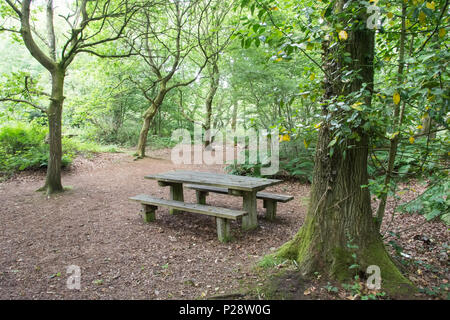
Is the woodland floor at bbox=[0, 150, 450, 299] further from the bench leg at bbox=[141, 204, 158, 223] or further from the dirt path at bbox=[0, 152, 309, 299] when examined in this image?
the bench leg at bbox=[141, 204, 158, 223]

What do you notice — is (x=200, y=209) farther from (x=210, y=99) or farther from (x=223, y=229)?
(x=210, y=99)

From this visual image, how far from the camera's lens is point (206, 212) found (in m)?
4.14

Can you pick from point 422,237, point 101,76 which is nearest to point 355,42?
point 422,237

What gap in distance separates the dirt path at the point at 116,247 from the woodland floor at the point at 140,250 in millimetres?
12

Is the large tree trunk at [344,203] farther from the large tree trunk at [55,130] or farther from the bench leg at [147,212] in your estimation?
the large tree trunk at [55,130]

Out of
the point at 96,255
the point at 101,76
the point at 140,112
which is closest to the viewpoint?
the point at 96,255

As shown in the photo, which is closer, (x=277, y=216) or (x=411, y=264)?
(x=411, y=264)

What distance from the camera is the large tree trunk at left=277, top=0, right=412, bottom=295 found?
2646 mm

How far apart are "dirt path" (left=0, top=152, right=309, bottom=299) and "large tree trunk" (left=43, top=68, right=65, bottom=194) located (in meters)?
0.39

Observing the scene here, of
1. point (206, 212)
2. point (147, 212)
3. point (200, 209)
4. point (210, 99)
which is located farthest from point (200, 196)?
point (210, 99)

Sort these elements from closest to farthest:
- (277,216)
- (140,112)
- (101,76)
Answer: (277,216)
(101,76)
(140,112)
